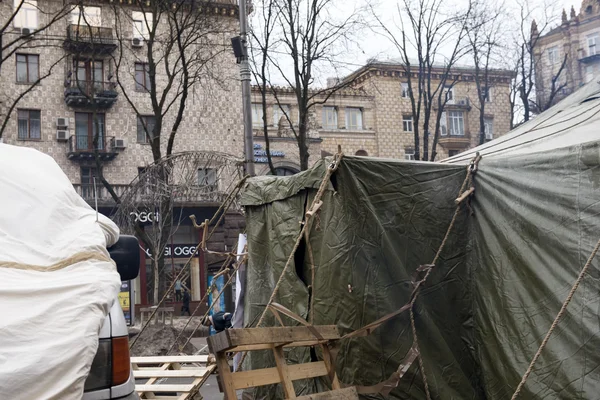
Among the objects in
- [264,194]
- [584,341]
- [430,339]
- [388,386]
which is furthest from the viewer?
[264,194]

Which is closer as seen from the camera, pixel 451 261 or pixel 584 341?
pixel 584 341

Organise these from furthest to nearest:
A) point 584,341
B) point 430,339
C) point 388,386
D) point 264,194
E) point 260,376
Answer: point 264,194, point 430,339, point 388,386, point 584,341, point 260,376

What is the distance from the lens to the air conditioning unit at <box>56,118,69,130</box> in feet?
104

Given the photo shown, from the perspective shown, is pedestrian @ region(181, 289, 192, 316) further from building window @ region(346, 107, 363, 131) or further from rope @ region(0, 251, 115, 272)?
rope @ region(0, 251, 115, 272)

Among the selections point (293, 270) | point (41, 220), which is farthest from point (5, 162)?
point (293, 270)

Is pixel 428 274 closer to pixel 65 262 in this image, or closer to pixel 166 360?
pixel 166 360

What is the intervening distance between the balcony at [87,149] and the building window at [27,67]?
11.1 feet

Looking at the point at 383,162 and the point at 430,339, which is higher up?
the point at 383,162

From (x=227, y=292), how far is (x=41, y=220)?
1812 centimetres

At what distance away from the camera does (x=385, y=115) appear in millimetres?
42281

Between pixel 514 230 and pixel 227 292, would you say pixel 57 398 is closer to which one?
pixel 514 230

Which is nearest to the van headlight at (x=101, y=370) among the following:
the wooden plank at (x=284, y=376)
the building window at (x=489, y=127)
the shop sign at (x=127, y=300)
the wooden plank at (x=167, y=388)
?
the wooden plank at (x=284, y=376)

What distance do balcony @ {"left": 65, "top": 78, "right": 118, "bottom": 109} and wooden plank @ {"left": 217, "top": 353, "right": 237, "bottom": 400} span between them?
2865 centimetres

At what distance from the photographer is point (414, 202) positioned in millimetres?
6723
